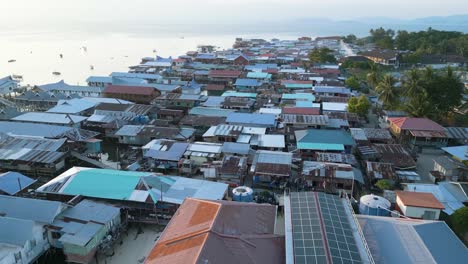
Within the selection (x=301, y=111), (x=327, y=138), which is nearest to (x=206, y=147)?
(x=327, y=138)

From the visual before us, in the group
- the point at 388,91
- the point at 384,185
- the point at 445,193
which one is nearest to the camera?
the point at 445,193

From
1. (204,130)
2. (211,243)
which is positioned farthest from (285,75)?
(211,243)

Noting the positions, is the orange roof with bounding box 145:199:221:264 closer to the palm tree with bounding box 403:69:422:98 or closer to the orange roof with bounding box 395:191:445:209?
the orange roof with bounding box 395:191:445:209

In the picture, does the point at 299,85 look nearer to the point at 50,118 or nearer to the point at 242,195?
the point at 242,195

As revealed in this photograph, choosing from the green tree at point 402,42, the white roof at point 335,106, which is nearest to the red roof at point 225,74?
the white roof at point 335,106

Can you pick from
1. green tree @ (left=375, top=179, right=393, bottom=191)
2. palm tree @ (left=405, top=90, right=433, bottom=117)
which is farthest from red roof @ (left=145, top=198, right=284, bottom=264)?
palm tree @ (left=405, top=90, right=433, bottom=117)

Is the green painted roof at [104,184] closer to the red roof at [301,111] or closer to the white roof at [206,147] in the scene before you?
the white roof at [206,147]
